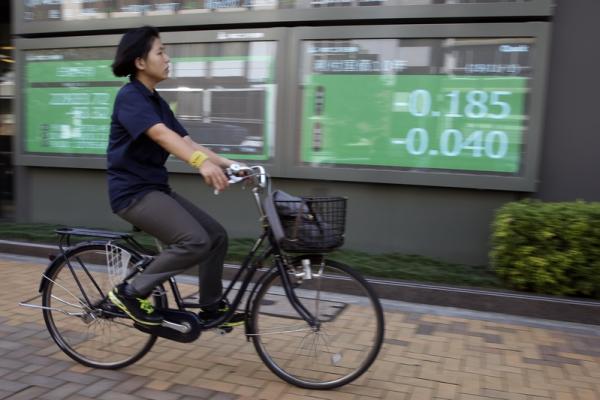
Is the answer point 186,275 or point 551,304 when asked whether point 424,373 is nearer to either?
point 551,304

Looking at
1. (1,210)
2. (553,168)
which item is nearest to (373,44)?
(553,168)

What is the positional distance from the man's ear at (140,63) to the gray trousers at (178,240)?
69 centimetres

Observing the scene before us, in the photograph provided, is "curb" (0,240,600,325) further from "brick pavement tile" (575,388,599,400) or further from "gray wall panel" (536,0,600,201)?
"gray wall panel" (536,0,600,201)

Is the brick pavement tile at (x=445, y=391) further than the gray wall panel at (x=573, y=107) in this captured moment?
No

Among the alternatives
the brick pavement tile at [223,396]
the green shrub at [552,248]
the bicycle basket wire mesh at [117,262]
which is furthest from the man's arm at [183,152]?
the green shrub at [552,248]

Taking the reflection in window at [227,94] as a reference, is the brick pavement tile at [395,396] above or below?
below

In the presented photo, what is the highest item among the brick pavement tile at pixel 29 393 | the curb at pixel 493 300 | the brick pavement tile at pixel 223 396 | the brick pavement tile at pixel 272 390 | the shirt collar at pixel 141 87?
the shirt collar at pixel 141 87

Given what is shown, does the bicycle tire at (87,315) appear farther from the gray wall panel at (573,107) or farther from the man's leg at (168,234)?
the gray wall panel at (573,107)

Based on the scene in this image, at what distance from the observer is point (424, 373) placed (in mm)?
3340

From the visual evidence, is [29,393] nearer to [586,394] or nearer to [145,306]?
[145,306]

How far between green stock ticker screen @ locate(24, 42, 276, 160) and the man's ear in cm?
315

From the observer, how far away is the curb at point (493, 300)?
4305mm

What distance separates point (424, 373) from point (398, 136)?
2.92m

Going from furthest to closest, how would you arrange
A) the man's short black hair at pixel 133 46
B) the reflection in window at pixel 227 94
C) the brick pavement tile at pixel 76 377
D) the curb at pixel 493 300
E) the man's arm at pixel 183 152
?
1. the reflection in window at pixel 227 94
2. the curb at pixel 493 300
3. the brick pavement tile at pixel 76 377
4. the man's short black hair at pixel 133 46
5. the man's arm at pixel 183 152
